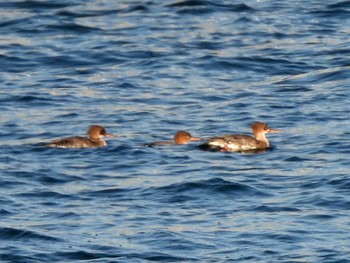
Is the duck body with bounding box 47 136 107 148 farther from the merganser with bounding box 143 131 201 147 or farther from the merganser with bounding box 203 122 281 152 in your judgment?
the merganser with bounding box 203 122 281 152

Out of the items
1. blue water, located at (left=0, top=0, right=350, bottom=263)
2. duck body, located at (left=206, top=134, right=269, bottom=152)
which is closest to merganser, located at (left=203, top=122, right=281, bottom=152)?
duck body, located at (left=206, top=134, right=269, bottom=152)

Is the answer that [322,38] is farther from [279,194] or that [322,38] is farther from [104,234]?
[104,234]

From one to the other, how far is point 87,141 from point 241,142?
1.82 meters

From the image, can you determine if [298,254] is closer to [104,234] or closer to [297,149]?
[104,234]

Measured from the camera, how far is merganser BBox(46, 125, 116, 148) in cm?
1748

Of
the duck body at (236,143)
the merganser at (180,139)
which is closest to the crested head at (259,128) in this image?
the duck body at (236,143)

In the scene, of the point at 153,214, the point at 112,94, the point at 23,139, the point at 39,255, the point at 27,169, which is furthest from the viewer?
the point at 112,94

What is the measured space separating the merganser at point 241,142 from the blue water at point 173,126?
14 centimetres

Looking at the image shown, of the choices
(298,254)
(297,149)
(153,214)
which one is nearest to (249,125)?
(297,149)

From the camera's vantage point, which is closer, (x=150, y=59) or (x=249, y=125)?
(x=249, y=125)

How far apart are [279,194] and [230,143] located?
A: 7.16 feet

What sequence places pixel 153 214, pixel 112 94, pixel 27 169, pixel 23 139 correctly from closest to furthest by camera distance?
pixel 153 214 < pixel 27 169 < pixel 23 139 < pixel 112 94

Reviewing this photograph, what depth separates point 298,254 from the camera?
43.1 ft

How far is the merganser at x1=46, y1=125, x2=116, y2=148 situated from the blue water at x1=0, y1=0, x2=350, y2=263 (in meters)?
0.08
